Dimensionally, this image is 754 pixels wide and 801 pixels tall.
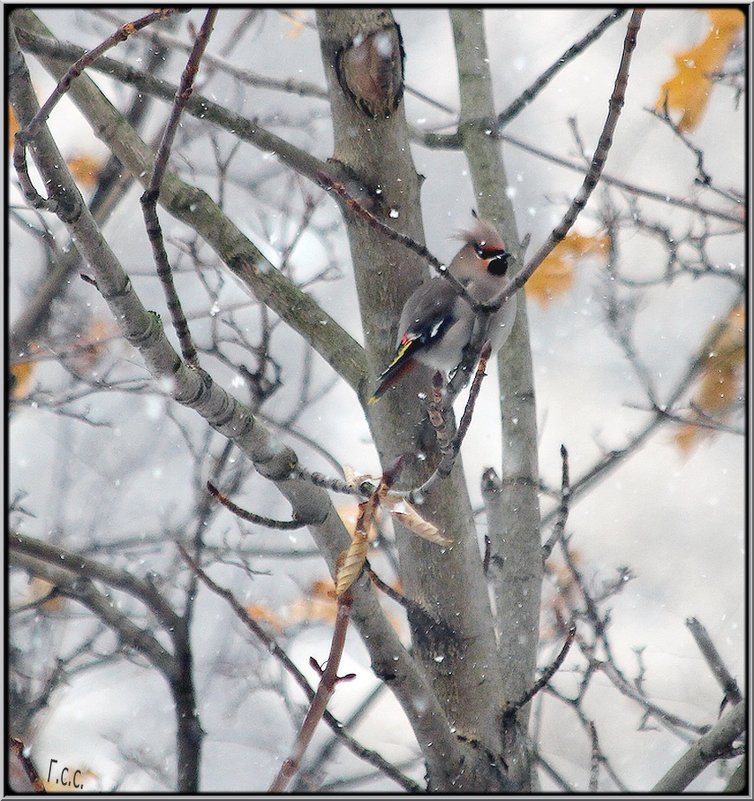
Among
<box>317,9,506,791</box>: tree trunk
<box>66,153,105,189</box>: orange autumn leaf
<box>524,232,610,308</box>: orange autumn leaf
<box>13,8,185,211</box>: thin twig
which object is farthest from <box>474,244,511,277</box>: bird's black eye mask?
<box>66,153,105,189</box>: orange autumn leaf

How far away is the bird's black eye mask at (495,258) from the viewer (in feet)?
8.73

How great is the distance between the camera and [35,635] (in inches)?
155

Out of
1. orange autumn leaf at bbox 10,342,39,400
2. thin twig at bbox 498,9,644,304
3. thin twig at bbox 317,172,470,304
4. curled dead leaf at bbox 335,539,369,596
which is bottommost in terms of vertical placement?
curled dead leaf at bbox 335,539,369,596

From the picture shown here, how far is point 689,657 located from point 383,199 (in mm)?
3426

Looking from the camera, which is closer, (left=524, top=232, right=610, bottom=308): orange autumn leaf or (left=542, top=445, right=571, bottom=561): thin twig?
(left=542, top=445, right=571, bottom=561): thin twig

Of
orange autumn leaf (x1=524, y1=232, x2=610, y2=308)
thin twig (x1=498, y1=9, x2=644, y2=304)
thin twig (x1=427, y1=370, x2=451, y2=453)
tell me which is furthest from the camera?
orange autumn leaf (x1=524, y1=232, x2=610, y2=308)

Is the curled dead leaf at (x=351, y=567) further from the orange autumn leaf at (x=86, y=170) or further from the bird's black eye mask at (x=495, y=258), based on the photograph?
the orange autumn leaf at (x=86, y=170)

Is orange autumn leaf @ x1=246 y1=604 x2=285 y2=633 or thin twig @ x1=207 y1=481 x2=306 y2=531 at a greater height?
orange autumn leaf @ x1=246 y1=604 x2=285 y2=633

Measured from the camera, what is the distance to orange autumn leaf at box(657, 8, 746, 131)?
11.0 ft

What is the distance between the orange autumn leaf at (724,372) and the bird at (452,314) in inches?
56.4

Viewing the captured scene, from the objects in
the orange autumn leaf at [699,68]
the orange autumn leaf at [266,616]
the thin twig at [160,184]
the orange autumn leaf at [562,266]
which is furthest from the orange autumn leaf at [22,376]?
the orange autumn leaf at [699,68]

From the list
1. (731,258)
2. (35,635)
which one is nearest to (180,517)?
(35,635)

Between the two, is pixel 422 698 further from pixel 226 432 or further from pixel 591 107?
pixel 591 107

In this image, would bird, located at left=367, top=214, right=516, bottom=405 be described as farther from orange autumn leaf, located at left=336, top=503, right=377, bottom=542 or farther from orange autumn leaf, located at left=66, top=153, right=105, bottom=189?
orange autumn leaf, located at left=66, top=153, right=105, bottom=189
